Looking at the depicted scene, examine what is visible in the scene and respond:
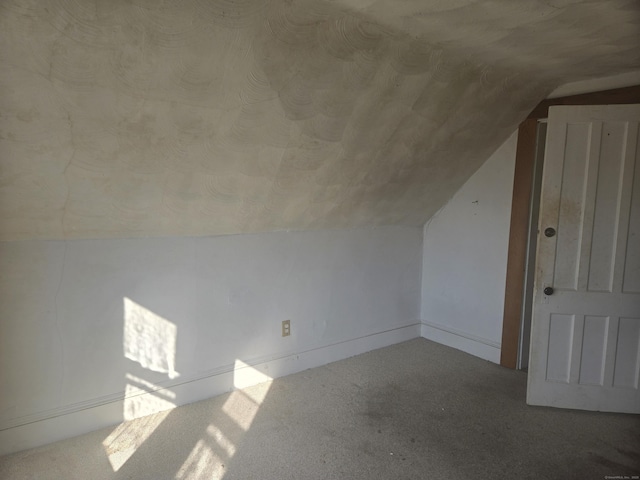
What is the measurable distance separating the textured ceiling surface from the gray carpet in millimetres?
1155

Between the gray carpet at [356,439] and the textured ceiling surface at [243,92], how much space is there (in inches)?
45.5

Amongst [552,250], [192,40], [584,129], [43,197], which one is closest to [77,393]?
[43,197]

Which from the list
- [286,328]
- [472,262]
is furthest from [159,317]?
[472,262]

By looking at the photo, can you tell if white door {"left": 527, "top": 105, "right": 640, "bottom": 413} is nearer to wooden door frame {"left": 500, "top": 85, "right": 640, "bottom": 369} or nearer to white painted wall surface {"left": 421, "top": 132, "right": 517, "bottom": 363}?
wooden door frame {"left": 500, "top": 85, "right": 640, "bottom": 369}

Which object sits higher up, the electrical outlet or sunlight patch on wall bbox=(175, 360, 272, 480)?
the electrical outlet

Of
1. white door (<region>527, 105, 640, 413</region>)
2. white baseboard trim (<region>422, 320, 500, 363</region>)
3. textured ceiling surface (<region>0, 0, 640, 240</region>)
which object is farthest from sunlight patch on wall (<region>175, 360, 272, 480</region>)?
white door (<region>527, 105, 640, 413</region>)

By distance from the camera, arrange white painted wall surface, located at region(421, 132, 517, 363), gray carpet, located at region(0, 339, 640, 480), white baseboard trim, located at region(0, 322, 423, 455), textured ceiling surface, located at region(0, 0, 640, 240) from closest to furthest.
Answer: textured ceiling surface, located at region(0, 0, 640, 240) → gray carpet, located at region(0, 339, 640, 480) → white baseboard trim, located at region(0, 322, 423, 455) → white painted wall surface, located at region(421, 132, 517, 363)

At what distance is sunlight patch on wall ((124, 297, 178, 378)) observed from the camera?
7.83 ft

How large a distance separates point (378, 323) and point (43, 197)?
9.04 ft

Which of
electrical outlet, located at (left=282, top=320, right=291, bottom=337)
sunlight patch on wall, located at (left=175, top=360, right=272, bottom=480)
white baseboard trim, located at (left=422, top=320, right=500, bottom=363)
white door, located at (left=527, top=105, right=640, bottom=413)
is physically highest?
white door, located at (left=527, top=105, right=640, bottom=413)

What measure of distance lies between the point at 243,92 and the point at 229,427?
189cm

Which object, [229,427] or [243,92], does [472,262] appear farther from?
[243,92]

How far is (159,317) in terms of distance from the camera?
2.49 m

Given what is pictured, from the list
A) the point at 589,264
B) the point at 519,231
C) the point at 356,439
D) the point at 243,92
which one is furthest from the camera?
the point at 519,231
